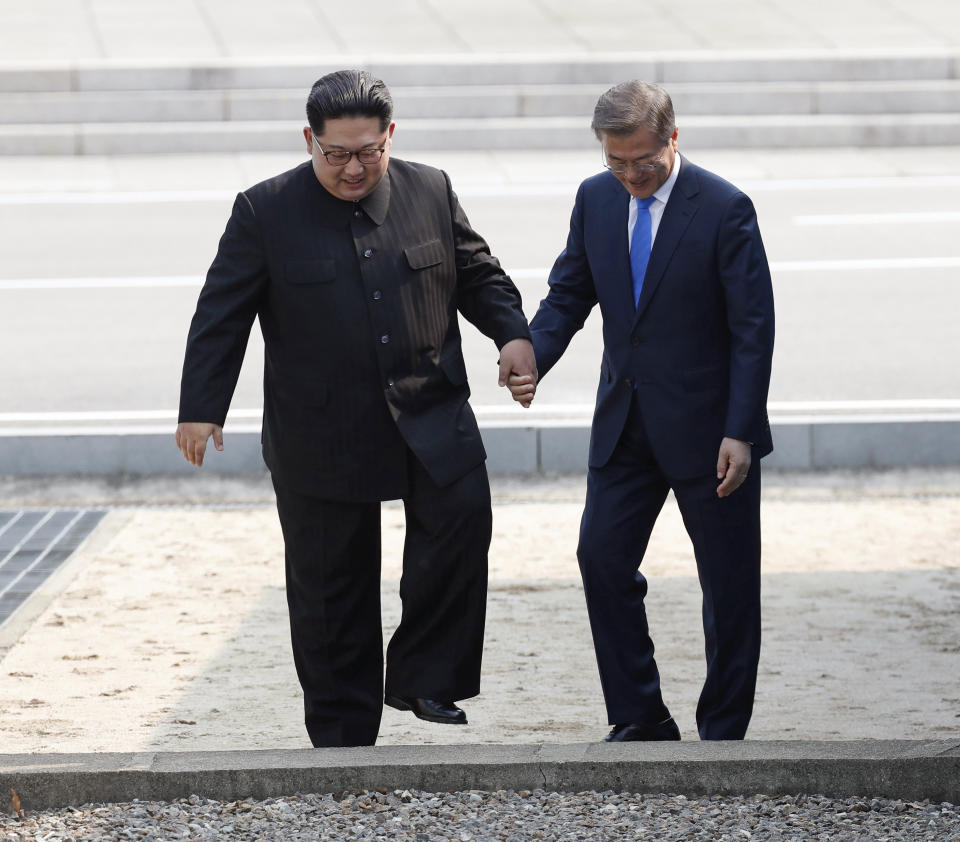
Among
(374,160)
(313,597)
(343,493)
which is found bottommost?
(313,597)

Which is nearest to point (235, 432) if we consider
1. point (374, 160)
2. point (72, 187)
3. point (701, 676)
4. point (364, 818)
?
point (701, 676)

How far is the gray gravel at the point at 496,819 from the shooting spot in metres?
3.51

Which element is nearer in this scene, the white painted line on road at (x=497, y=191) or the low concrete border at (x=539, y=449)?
the low concrete border at (x=539, y=449)

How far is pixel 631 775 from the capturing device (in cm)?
370

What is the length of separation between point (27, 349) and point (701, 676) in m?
5.17

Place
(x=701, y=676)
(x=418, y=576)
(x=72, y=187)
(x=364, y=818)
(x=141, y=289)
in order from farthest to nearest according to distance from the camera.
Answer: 1. (x=72, y=187)
2. (x=141, y=289)
3. (x=701, y=676)
4. (x=418, y=576)
5. (x=364, y=818)

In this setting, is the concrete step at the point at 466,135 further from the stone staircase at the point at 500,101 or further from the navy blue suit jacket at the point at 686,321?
the navy blue suit jacket at the point at 686,321

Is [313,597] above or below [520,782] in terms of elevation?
above

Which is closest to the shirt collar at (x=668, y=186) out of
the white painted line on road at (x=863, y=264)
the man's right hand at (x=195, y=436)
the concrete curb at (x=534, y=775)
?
the man's right hand at (x=195, y=436)

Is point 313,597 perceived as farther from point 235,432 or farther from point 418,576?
point 235,432

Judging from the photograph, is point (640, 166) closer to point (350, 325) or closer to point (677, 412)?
point (677, 412)

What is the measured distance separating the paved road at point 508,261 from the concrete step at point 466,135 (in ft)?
0.72

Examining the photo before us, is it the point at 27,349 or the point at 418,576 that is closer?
the point at 418,576

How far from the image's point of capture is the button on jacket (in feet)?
13.6
